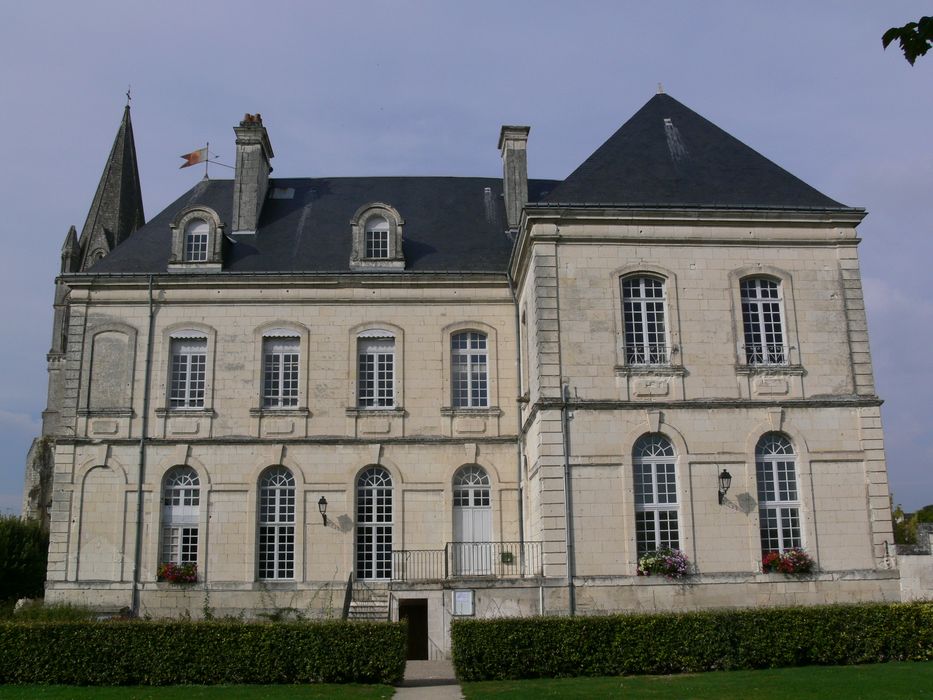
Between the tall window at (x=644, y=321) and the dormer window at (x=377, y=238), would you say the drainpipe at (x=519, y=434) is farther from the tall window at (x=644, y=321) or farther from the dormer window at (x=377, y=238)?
the tall window at (x=644, y=321)

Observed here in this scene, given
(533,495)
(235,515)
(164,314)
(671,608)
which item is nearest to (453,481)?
(533,495)

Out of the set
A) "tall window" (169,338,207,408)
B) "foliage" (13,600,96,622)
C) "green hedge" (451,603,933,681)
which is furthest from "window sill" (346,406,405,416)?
"green hedge" (451,603,933,681)

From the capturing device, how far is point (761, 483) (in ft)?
56.9

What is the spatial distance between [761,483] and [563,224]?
235 inches

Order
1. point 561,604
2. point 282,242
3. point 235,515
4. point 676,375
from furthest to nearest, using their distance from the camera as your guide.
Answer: point 282,242 < point 235,515 < point 676,375 < point 561,604

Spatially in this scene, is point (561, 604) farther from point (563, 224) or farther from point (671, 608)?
point (563, 224)

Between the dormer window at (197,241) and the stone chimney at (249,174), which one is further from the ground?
the stone chimney at (249,174)

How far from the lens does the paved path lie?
12.8 meters

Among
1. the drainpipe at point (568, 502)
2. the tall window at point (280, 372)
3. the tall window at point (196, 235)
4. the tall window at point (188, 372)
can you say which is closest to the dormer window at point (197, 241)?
the tall window at point (196, 235)

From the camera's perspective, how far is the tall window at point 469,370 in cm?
2120

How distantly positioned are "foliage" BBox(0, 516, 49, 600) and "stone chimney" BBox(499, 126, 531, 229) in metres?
14.7

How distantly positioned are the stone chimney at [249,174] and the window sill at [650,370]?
10362 millimetres

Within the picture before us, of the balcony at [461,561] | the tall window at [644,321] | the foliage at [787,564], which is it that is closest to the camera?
the foliage at [787,564]

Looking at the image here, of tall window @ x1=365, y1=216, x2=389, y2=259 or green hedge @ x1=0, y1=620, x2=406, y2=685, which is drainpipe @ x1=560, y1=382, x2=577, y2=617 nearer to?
green hedge @ x1=0, y1=620, x2=406, y2=685
